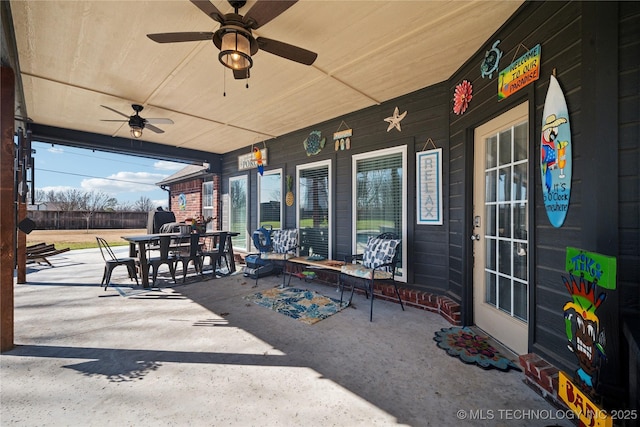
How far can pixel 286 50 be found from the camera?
2.34 m

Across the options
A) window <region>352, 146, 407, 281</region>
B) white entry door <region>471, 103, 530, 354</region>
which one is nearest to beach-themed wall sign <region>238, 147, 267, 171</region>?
window <region>352, 146, 407, 281</region>

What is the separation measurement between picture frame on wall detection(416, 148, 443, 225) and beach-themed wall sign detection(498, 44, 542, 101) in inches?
45.8

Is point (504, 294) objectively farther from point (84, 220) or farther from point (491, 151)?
point (84, 220)

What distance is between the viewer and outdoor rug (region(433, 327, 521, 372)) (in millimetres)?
2244

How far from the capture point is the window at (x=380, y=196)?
13.3ft

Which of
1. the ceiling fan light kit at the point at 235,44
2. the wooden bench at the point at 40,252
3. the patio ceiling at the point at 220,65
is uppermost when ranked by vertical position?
the patio ceiling at the point at 220,65

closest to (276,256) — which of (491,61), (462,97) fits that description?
(462,97)

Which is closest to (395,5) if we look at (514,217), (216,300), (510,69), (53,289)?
(510,69)

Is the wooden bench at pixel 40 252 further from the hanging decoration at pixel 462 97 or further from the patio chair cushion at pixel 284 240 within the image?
the hanging decoration at pixel 462 97

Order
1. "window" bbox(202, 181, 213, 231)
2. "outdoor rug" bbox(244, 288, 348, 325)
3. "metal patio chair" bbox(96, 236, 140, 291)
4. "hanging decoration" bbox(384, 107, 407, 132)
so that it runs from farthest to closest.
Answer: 1. "window" bbox(202, 181, 213, 231)
2. "metal patio chair" bbox(96, 236, 140, 291)
3. "hanging decoration" bbox(384, 107, 407, 132)
4. "outdoor rug" bbox(244, 288, 348, 325)

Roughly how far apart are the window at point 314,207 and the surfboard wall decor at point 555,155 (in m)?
3.37

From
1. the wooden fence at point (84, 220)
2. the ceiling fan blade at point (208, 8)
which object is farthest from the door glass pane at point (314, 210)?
the wooden fence at point (84, 220)

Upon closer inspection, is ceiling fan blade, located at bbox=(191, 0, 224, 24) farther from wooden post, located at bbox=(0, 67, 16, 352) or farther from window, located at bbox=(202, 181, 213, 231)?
window, located at bbox=(202, 181, 213, 231)

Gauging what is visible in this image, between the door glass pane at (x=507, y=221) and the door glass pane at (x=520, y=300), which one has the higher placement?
the door glass pane at (x=507, y=221)
